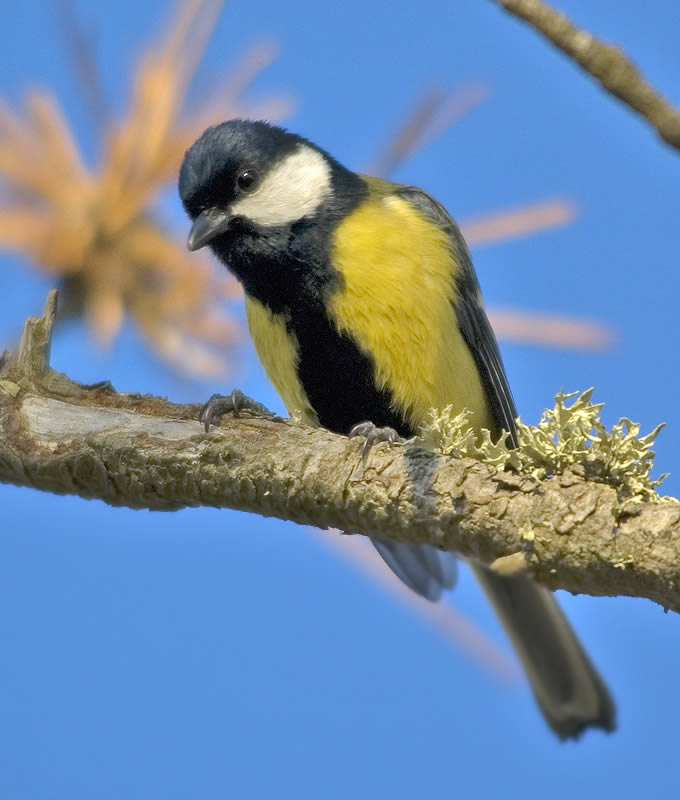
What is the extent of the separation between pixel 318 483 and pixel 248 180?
4.10 feet

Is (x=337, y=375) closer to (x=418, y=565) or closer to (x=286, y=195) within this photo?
(x=286, y=195)

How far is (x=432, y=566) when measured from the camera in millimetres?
3203

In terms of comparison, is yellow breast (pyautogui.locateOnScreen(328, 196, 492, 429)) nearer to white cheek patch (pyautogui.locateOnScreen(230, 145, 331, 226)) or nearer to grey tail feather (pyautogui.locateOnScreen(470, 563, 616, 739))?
white cheek patch (pyautogui.locateOnScreen(230, 145, 331, 226))

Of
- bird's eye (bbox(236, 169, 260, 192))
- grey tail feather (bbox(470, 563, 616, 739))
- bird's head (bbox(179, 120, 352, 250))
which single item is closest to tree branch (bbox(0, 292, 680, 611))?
bird's head (bbox(179, 120, 352, 250))

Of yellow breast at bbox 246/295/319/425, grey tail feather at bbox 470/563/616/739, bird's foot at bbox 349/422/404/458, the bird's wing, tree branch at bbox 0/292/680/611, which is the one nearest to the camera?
tree branch at bbox 0/292/680/611

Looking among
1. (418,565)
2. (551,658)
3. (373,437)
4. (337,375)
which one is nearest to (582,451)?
(373,437)

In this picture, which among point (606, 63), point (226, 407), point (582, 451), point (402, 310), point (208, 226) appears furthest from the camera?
point (208, 226)

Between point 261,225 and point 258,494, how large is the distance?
1.08 meters

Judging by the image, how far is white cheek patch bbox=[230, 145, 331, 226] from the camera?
2.99 m

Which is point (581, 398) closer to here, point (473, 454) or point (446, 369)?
point (473, 454)

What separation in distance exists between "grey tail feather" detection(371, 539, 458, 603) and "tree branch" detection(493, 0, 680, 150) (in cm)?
218

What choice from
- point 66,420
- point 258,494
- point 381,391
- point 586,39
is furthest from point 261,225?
point 586,39

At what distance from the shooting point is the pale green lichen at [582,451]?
189 centimetres

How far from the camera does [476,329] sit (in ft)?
10.2
